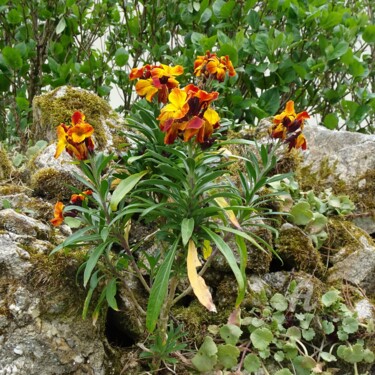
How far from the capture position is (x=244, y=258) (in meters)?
1.81

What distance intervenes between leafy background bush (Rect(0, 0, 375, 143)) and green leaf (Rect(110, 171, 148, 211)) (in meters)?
1.62

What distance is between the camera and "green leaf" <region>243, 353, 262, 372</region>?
2006mm

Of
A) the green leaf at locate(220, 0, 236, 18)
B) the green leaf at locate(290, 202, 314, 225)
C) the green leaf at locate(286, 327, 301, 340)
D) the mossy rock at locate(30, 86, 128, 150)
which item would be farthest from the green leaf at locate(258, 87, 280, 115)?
the green leaf at locate(286, 327, 301, 340)

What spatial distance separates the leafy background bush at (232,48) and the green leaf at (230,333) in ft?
5.62

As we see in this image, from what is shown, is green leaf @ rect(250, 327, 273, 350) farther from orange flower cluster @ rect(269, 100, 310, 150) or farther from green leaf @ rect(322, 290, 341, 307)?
orange flower cluster @ rect(269, 100, 310, 150)

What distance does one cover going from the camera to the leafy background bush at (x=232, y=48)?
362cm

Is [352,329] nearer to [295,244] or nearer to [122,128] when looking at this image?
[295,244]

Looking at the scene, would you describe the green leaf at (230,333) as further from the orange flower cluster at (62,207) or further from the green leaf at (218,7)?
the green leaf at (218,7)

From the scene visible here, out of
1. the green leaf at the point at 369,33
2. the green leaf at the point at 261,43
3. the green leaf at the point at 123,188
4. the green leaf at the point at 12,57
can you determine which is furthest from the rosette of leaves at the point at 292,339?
the green leaf at the point at 12,57

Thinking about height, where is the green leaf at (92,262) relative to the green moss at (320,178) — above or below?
above

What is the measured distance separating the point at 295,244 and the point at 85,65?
95.7 inches

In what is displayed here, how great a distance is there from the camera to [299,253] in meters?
2.46

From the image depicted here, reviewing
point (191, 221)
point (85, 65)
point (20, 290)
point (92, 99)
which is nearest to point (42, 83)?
point (85, 65)

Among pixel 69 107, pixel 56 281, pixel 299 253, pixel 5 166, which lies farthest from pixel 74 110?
pixel 299 253
